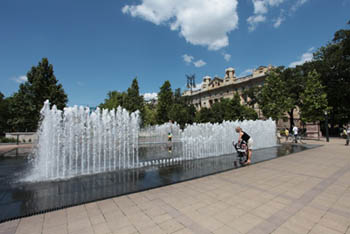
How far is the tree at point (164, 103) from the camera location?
4025cm

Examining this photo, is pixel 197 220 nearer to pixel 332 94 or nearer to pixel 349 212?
pixel 349 212

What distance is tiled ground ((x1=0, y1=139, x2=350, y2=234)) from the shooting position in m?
2.94

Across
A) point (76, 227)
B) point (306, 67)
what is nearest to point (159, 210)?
point (76, 227)

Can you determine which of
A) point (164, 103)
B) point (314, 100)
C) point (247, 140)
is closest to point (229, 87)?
point (164, 103)

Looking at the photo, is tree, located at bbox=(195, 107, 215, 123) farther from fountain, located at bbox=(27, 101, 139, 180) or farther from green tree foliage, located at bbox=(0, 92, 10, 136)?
green tree foliage, located at bbox=(0, 92, 10, 136)

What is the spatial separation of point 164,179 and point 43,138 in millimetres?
5049

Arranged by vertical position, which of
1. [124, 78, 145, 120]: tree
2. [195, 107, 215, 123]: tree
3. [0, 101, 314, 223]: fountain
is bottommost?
[0, 101, 314, 223]: fountain

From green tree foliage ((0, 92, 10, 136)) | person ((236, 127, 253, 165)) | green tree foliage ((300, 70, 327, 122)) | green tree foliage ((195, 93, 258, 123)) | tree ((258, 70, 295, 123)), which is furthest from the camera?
green tree foliage ((195, 93, 258, 123))

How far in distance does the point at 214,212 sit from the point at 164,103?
37.6 metres

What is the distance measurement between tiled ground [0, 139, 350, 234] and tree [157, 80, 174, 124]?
1385 inches

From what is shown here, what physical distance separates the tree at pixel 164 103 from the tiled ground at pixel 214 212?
3518 cm

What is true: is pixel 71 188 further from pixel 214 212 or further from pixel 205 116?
pixel 205 116

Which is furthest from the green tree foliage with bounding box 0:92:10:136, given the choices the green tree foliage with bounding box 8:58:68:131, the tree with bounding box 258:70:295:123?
the tree with bounding box 258:70:295:123

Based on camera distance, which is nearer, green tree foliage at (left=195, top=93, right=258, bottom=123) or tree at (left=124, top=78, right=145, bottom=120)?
tree at (left=124, top=78, right=145, bottom=120)
